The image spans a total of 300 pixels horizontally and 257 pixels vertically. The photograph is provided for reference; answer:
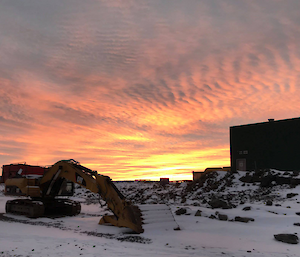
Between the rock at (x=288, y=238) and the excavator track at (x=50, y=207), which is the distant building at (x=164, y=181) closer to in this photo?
the excavator track at (x=50, y=207)

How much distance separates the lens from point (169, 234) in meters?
11.6

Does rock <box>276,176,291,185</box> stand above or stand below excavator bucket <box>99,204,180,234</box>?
above

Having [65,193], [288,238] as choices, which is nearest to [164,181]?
[65,193]

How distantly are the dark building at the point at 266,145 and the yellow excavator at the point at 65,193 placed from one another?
867 inches

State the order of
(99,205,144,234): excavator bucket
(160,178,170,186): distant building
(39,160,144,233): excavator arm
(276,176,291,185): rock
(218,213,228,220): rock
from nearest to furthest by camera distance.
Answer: (99,205,144,234): excavator bucket → (39,160,144,233): excavator arm → (218,213,228,220): rock → (276,176,291,185): rock → (160,178,170,186): distant building

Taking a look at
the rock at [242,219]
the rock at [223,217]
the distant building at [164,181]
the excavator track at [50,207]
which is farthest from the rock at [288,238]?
the distant building at [164,181]

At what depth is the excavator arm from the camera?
12.4m

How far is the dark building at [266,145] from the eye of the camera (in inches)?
1200

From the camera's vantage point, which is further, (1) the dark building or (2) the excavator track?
(1) the dark building

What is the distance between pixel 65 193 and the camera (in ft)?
60.9

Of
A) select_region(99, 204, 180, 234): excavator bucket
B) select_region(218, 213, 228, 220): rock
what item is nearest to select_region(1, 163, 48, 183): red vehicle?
select_region(99, 204, 180, 234): excavator bucket

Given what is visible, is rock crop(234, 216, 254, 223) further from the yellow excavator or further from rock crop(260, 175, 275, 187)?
rock crop(260, 175, 275, 187)

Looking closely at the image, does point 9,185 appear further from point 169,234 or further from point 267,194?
point 267,194

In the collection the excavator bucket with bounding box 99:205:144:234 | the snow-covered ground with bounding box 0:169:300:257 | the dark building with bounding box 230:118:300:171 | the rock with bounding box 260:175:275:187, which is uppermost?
the dark building with bounding box 230:118:300:171
